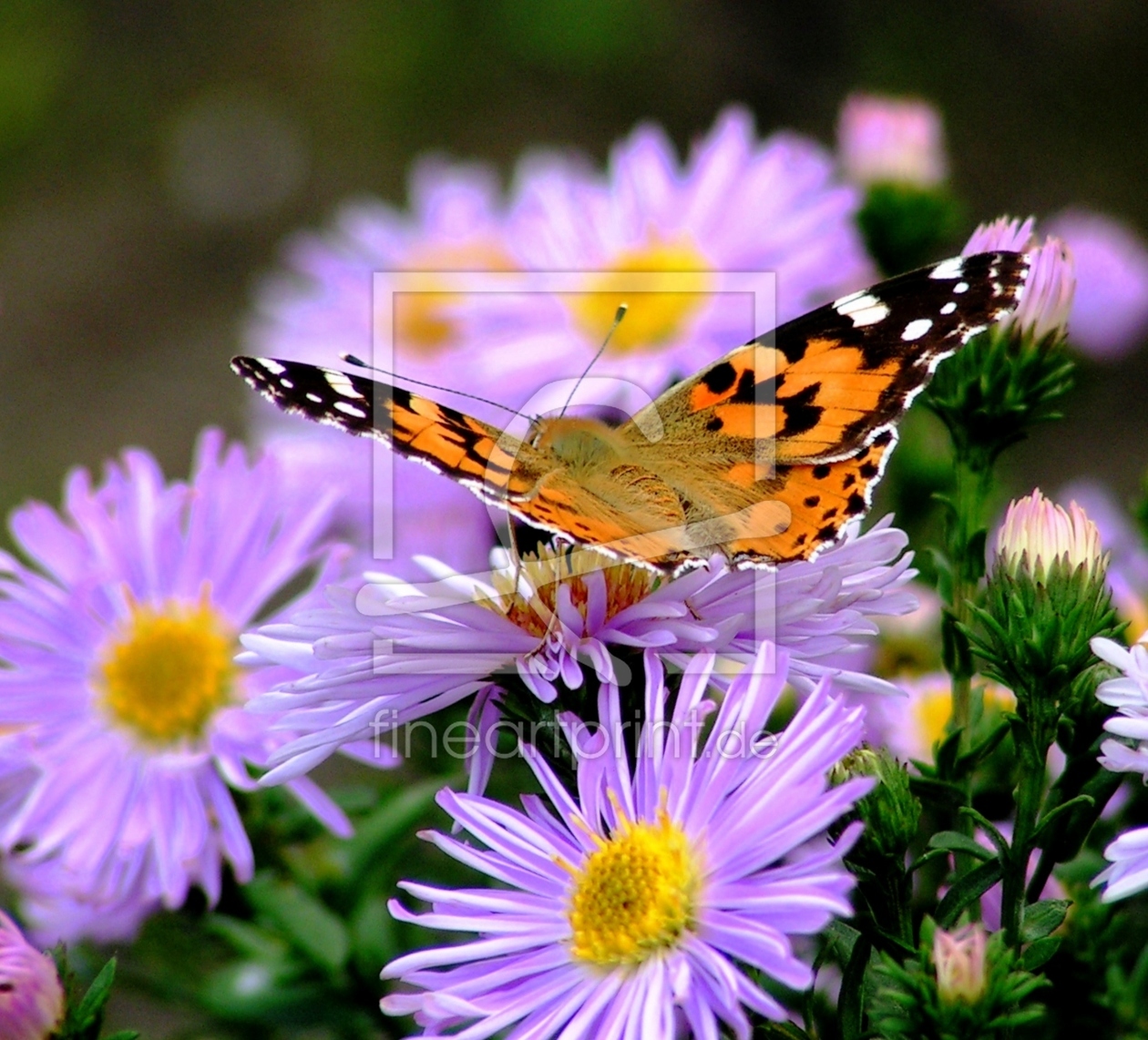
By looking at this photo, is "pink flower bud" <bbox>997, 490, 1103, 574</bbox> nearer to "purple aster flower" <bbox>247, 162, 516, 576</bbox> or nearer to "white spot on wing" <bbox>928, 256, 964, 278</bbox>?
"white spot on wing" <bbox>928, 256, 964, 278</bbox>

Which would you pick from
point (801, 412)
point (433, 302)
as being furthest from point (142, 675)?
point (433, 302)

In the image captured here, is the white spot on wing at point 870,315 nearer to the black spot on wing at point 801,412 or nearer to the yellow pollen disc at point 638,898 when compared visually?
the black spot on wing at point 801,412

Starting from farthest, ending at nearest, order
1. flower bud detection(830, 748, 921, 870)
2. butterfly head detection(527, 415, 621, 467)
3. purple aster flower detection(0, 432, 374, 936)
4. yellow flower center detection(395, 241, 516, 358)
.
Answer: yellow flower center detection(395, 241, 516, 358), butterfly head detection(527, 415, 621, 467), purple aster flower detection(0, 432, 374, 936), flower bud detection(830, 748, 921, 870)

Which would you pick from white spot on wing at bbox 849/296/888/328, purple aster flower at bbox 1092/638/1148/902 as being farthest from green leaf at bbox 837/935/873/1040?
white spot on wing at bbox 849/296/888/328

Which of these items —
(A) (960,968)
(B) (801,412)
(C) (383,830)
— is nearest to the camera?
(A) (960,968)

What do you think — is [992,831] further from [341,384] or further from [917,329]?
[341,384]
